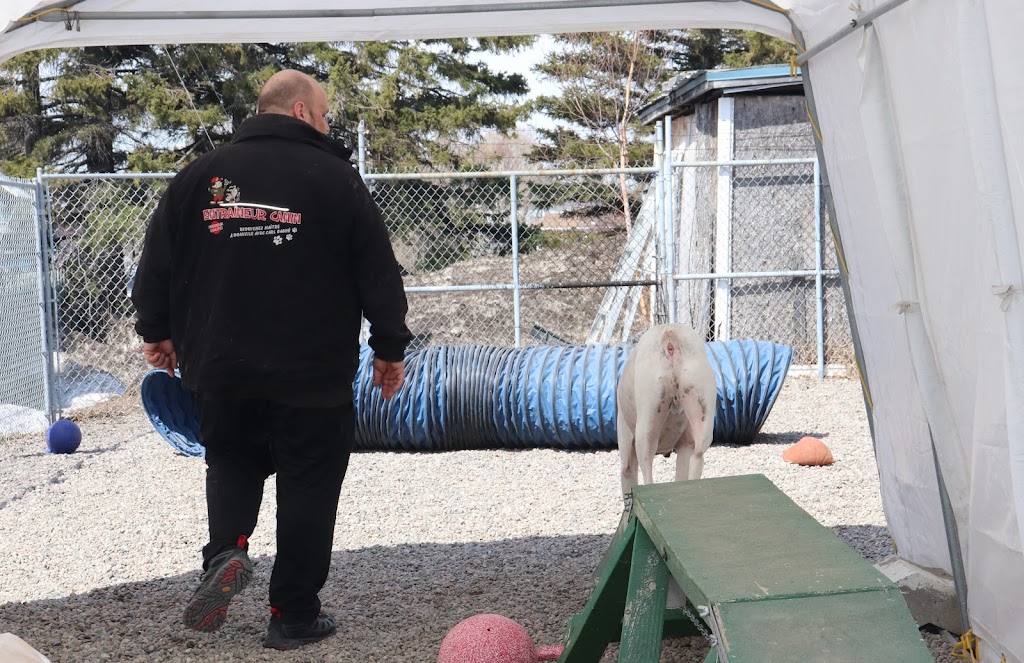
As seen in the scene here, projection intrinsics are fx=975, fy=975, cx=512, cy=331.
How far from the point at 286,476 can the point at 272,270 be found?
797 mm

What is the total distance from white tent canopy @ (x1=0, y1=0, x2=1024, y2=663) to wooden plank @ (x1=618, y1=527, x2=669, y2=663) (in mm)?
1003

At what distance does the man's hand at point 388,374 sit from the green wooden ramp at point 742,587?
1.02 meters

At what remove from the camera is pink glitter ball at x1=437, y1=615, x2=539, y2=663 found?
3232mm

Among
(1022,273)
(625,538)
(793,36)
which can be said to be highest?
(793,36)

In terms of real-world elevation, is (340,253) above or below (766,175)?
below

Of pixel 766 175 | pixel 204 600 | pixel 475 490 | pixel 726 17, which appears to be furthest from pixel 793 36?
pixel 766 175

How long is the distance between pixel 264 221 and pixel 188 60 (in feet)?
46.5

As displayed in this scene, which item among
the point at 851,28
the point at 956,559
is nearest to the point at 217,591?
the point at 956,559

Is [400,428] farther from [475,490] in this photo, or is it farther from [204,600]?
[204,600]

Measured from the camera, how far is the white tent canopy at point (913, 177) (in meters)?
2.46

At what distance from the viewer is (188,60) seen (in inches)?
637

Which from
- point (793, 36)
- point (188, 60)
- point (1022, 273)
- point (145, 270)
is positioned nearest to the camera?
point (1022, 273)

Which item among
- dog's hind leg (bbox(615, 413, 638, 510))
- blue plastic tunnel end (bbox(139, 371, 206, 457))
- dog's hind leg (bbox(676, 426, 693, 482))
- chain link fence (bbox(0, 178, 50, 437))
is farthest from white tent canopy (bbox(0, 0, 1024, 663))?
chain link fence (bbox(0, 178, 50, 437))

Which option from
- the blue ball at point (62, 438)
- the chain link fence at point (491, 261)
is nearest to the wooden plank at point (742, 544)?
the blue ball at point (62, 438)
